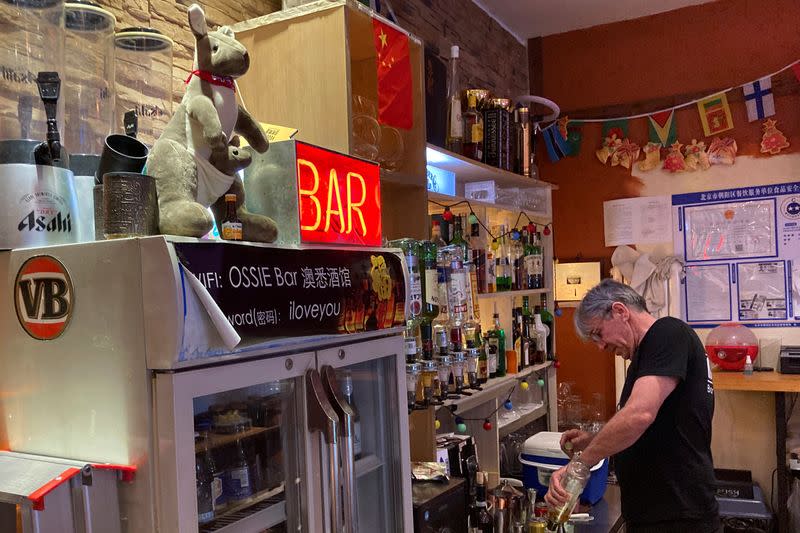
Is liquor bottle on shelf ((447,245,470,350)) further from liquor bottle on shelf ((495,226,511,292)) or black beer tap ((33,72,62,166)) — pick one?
black beer tap ((33,72,62,166))

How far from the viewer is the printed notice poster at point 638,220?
4539 millimetres

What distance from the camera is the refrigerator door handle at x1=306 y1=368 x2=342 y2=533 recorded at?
4.95 ft

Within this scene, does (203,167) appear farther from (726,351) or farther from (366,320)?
(726,351)

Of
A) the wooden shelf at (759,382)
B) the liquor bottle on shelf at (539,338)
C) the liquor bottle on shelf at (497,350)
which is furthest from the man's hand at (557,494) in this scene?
the wooden shelf at (759,382)

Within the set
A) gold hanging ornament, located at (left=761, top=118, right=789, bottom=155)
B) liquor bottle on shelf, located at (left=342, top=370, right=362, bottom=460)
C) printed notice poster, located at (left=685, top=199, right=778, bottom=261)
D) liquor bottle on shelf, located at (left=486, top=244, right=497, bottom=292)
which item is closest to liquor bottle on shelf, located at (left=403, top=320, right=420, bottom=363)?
liquor bottle on shelf, located at (left=342, top=370, right=362, bottom=460)

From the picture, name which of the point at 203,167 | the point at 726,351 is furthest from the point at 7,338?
the point at 726,351

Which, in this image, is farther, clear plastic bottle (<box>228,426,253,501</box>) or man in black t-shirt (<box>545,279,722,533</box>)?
man in black t-shirt (<box>545,279,722,533</box>)

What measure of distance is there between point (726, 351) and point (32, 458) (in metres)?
3.97

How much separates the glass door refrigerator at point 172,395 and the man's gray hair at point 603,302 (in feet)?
4.20

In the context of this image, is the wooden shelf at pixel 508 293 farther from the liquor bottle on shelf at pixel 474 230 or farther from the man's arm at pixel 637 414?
the man's arm at pixel 637 414

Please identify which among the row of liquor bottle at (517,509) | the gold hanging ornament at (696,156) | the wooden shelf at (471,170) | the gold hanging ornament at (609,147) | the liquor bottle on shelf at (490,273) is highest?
the gold hanging ornament at (609,147)

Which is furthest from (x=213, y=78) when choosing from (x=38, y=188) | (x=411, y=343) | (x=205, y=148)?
(x=411, y=343)

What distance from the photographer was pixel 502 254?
3611 millimetres

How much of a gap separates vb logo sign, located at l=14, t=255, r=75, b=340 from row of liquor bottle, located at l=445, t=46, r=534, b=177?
205cm
